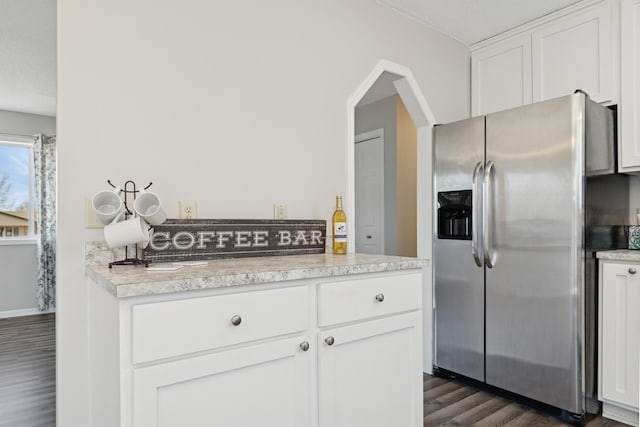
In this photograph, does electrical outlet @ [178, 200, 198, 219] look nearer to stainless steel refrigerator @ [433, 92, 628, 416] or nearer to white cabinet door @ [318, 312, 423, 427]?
white cabinet door @ [318, 312, 423, 427]

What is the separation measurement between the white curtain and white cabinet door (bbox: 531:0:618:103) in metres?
5.27

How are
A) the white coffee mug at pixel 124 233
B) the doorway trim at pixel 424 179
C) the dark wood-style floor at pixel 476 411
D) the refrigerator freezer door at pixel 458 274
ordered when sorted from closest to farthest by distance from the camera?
the white coffee mug at pixel 124 233 < the dark wood-style floor at pixel 476 411 < the refrigerator freezer door at pixel 458 274 < the doorway trim at pixel 424 179

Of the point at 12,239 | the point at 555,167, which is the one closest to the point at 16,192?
the point at 12,239

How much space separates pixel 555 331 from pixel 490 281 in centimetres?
A: 43

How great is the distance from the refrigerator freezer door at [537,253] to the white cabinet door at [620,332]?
0.20 metres

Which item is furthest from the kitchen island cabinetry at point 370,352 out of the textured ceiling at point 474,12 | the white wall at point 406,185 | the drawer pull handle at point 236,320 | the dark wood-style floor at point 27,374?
the white wall at point 406,185

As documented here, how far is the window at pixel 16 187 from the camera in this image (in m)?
4.85

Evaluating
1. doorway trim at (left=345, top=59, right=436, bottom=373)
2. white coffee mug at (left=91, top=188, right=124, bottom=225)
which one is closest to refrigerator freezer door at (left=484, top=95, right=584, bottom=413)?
doorway trim at (left=345, top=59, right=436, bottom=373)

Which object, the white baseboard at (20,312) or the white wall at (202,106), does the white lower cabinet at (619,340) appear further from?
the white baseboard at (20,312)

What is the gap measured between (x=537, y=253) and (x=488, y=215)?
1.10 ft

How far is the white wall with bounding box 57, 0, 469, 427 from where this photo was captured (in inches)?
59.2

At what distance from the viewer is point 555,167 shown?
216 cm

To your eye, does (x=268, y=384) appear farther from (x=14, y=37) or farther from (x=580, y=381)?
(x=14, y=37)

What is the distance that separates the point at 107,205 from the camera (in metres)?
1.51
